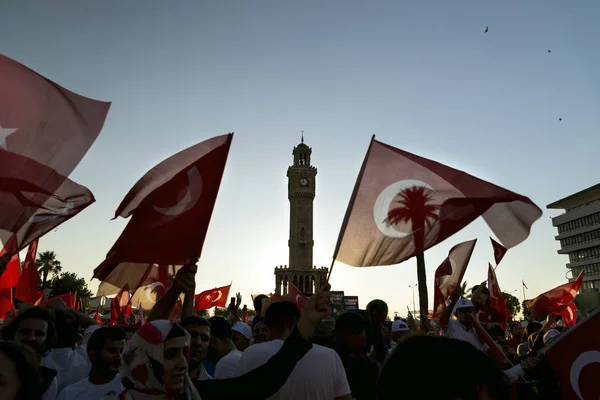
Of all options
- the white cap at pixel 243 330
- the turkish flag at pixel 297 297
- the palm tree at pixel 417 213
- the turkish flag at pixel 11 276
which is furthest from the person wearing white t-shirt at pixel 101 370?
the turkish flag at pixel 297 297

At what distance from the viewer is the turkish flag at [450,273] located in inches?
Answer: 274

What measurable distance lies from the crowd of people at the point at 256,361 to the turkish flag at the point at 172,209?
2.02ft

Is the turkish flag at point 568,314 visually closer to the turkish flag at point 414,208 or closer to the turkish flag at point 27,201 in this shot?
the turkish flag at point 414,208

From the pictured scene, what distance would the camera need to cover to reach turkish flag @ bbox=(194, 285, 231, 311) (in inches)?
588

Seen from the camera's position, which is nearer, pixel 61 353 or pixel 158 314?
pixel 158 314

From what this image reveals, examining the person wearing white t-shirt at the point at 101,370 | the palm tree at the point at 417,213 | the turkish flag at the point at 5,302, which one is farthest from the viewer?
the turkish flag at the point at 5,302

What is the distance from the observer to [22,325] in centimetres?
382

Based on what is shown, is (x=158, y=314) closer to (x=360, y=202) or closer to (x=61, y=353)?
(x=61, y=353)

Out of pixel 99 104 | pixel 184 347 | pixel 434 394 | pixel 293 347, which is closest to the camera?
pixel 434 394

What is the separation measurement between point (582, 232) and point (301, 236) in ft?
138

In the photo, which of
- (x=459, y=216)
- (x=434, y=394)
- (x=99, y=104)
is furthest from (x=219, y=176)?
(x=434, y=394)

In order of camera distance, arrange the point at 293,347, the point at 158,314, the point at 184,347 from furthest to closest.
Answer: the point at 158,314
the point at 184,347
the point at 293,347

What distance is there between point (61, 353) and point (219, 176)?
7.19 ft

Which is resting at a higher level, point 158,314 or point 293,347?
point 158,314
